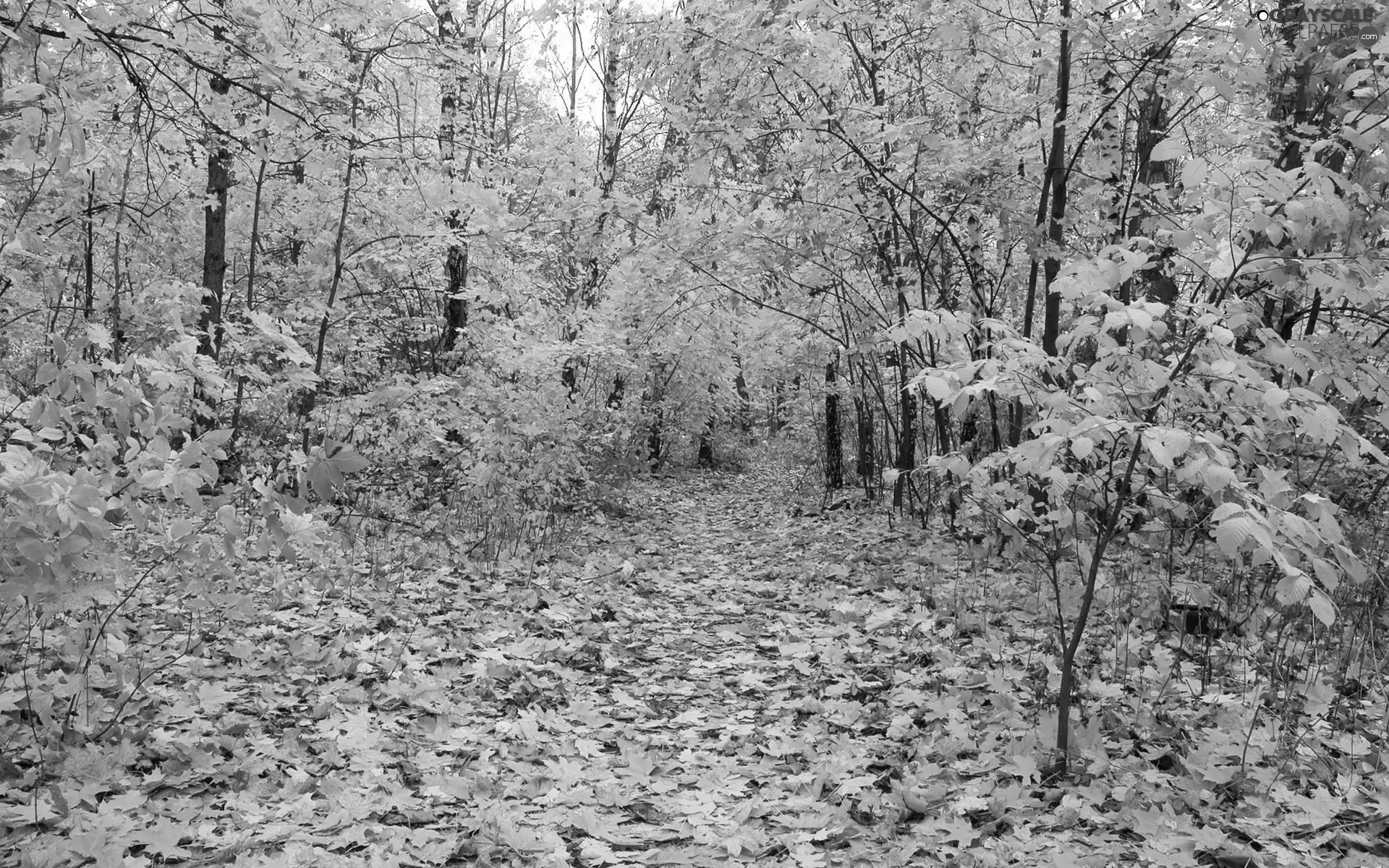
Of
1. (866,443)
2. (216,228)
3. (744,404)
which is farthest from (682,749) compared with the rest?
(744,404)

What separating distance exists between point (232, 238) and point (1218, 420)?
11.9 m

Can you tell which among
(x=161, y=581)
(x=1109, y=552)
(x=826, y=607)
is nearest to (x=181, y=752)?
(x=161, y=581)

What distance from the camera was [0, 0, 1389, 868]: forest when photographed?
2982mm

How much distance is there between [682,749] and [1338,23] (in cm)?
569

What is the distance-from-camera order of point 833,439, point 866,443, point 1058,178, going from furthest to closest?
point 833,439 → point 866,443 → point 1058,178

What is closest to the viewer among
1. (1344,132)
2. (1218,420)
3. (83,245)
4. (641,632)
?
(1344,132)

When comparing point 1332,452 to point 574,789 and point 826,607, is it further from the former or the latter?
point 574,789

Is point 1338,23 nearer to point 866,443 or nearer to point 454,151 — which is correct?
point 866,443

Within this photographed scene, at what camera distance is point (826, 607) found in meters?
6.52

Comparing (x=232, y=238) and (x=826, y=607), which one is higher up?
→ (x=232, y=238)

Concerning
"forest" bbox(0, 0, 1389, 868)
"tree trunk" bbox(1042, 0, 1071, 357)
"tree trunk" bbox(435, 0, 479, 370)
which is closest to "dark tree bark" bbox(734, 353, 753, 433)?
"tree trunk" bbox(435, 0, 479, 370)

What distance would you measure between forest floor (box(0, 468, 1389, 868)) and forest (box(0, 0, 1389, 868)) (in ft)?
0.09

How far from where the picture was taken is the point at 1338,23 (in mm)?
5000

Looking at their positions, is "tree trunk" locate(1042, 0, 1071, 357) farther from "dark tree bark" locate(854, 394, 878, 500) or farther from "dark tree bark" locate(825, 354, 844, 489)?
"dark tree bark" locate(825, 354, 844, 489)
